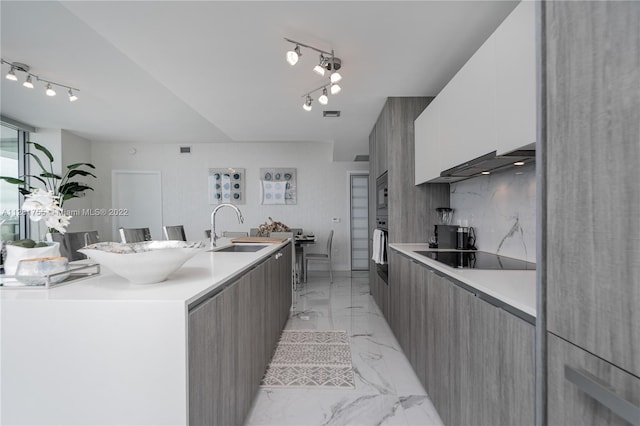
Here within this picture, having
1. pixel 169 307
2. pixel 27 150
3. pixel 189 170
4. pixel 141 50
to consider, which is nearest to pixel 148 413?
pixel 169 307

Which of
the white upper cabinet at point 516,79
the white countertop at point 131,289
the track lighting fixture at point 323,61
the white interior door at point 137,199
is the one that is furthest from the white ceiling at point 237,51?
the white interior door at point 137,199

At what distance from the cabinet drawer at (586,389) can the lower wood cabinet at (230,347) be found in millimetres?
1008

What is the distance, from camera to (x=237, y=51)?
244 cm

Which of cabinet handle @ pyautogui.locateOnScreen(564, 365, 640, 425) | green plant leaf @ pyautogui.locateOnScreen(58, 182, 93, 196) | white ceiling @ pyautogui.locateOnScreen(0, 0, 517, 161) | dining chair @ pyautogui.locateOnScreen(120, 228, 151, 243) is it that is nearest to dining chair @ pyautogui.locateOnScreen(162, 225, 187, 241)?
dining chair @ pyautogui.locateOnScreen(120, 228, 151, 243)

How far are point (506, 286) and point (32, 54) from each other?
439cm

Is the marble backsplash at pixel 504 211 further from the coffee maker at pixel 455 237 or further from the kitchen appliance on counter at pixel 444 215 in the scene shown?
the kitchen appliance on counter at pixel 444 215

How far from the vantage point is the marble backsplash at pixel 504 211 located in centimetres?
187

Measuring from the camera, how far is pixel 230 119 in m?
4.37

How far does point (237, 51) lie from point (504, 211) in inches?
95.1

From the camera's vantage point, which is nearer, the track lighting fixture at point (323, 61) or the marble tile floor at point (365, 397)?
the marble tile floor at point (365, 397)

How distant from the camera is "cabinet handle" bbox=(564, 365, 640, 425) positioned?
1.61 feet

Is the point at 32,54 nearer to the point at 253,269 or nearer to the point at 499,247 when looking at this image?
the point at 253,269

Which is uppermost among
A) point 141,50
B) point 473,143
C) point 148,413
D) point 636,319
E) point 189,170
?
point 141,50

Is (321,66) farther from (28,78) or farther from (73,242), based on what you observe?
(28,78)
